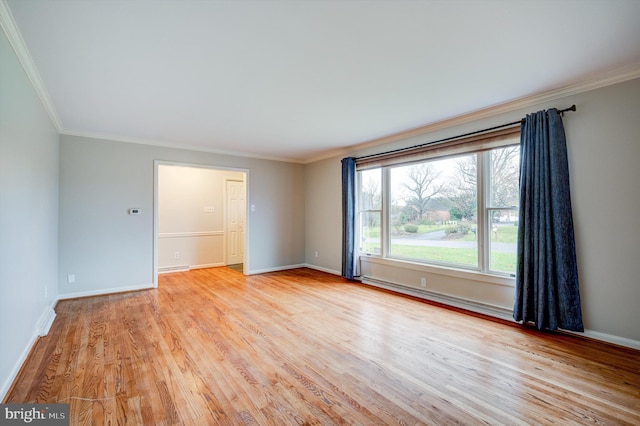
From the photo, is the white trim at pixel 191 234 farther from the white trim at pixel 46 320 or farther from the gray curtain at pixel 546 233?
the gray curtain at pixel 546 233

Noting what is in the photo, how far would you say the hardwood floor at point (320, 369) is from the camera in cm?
182

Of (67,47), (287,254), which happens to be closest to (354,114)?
(67,47)

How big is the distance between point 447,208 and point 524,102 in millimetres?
1562

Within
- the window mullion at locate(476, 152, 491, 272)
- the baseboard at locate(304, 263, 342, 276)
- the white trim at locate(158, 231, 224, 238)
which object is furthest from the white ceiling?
the baseboard at locate(304, 263, 342, 276)

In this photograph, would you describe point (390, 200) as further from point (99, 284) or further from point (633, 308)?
point (99, 284)

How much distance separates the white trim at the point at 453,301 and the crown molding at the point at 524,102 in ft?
7.80

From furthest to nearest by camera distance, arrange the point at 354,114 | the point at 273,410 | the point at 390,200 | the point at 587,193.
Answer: the point at 390,200 → the point at 354,114 → the point at 587,193 → the point at 273,410

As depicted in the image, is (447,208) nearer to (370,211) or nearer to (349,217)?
(370,211)

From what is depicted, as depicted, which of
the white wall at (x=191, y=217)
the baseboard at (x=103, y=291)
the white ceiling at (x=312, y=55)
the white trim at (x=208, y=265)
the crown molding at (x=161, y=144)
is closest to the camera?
the white ceiling at (x=312, y=55)

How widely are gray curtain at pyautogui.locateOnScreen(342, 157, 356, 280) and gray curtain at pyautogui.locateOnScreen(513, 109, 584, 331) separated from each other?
8.91ft

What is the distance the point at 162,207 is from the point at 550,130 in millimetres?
6782

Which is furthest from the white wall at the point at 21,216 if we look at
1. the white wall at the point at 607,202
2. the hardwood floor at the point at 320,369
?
the white wall at the point at 607,202

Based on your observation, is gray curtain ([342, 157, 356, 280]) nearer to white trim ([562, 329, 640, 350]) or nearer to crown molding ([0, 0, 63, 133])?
white trim ([562, 329, 640, 350])

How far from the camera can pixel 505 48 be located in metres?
2.22
